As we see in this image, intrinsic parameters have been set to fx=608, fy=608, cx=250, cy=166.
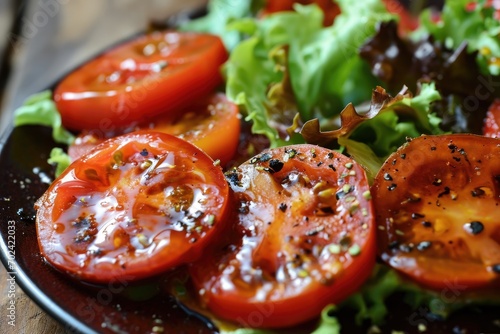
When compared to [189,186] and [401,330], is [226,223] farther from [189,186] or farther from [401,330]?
[401,330]

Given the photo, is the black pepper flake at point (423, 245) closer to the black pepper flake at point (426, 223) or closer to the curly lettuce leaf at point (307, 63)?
the black pepper flake at point (426, 223)

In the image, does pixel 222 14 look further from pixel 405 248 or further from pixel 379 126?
pixel 405 248

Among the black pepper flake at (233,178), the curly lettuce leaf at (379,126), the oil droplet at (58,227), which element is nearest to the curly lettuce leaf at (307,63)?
the curly lettuce leaf at (379,126)

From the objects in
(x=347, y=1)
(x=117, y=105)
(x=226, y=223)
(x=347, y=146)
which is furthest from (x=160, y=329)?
(x=347, y=1)

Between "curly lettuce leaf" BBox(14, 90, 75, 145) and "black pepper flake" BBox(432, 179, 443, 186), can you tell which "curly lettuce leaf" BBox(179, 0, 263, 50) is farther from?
"black pepper flake" BBox(432, 179, 443, 186)

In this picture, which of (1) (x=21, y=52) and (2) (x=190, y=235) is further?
(1) (x=21, y=52)
